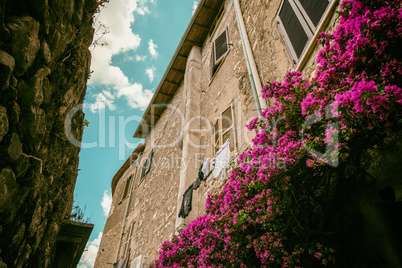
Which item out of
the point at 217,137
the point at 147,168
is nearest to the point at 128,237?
the point at 147,168

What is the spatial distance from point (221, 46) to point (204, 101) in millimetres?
1924

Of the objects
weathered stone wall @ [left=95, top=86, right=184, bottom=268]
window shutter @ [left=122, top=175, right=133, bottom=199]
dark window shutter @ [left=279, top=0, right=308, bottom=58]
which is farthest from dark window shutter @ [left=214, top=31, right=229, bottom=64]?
window shutter @ [left=122, top=175, right=133, bottom=199]

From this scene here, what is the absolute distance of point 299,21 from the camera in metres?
4.10

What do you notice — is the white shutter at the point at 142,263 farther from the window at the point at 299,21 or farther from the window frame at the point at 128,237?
the window at the point at 299,21

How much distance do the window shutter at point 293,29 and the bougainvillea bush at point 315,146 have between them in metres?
1.30

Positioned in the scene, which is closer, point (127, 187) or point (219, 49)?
point (219, 49)

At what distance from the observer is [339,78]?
2232 millimetres

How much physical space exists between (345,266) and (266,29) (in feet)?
15.4

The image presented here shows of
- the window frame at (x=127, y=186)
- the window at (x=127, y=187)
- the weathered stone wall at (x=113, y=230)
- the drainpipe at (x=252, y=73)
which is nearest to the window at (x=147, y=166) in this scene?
the weathered stone wall at (x=113, y=230)

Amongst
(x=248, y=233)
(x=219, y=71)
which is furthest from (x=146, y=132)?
(x=248, y=233)

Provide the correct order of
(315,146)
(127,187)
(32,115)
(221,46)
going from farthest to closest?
1. (127,187)
2. (221,46)
3. (315,146)
4. (32,115)

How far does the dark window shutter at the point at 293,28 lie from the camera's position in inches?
156

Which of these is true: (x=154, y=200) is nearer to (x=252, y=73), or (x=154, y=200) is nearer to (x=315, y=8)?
(x=252, y=73)

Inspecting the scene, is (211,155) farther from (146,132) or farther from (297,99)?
(146,132)
